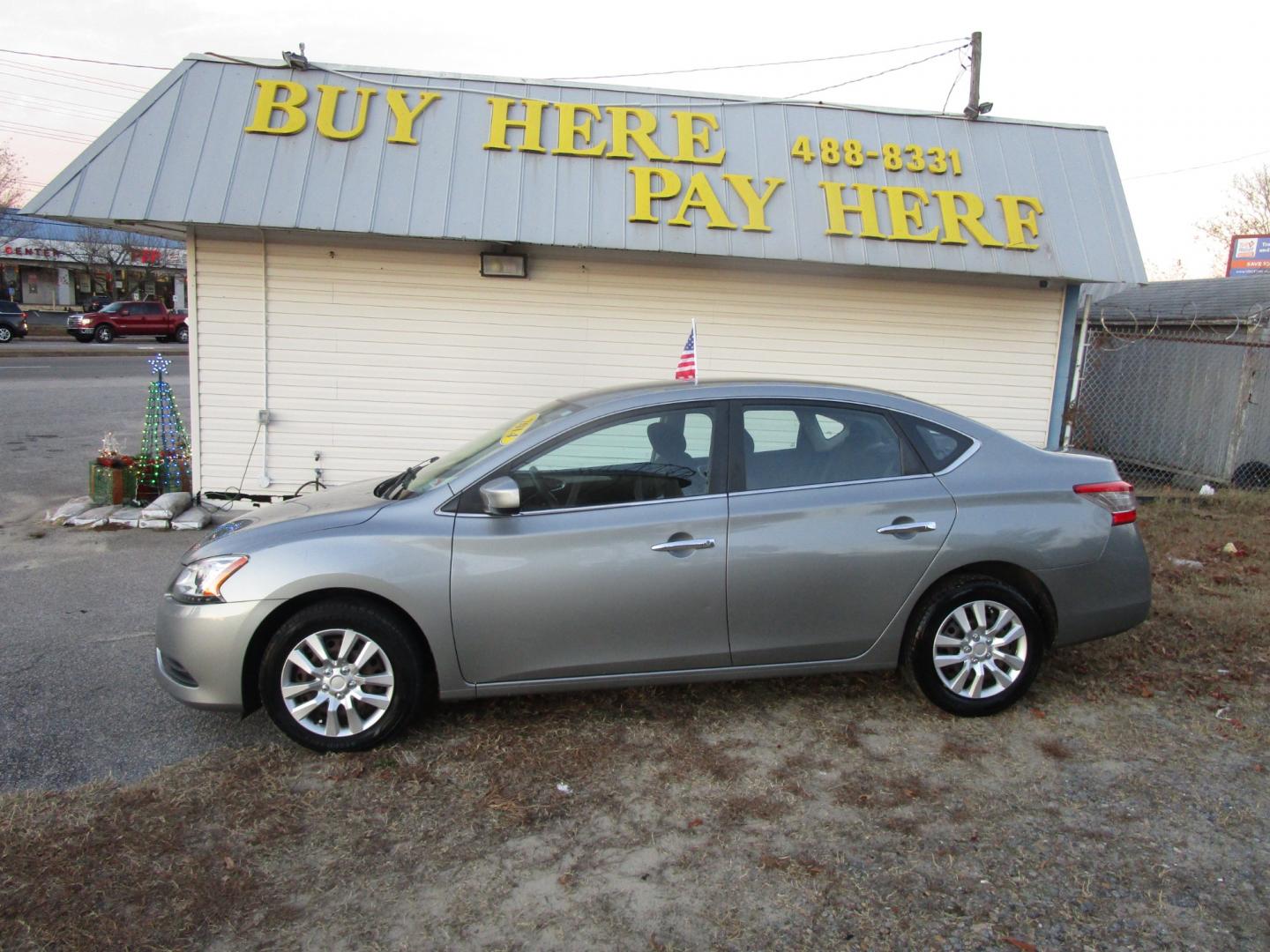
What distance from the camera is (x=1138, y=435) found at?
12688 millimetres

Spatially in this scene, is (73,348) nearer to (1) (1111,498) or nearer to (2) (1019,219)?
(2) (1019,219)

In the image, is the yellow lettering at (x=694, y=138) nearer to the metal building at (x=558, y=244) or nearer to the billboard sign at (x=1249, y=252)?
the metal building at (x=558, y=244)

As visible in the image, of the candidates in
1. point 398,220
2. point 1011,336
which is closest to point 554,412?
point 398,220

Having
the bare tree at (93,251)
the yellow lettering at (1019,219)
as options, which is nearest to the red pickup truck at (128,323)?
the bare tree at (93,251)

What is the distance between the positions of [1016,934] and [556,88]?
26.0 feet

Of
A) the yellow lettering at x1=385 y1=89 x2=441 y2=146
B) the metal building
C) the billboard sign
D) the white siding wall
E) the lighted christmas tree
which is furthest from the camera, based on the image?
the billboard sign

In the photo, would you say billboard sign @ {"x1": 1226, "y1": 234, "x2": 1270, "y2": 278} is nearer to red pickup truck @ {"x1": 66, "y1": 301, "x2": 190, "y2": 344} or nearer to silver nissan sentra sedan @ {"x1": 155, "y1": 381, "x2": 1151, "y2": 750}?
silver nissan sentra sedan @ {"x1": 155, "y1": 381, "x2": 1151, "y2": 750}

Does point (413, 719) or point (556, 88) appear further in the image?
point (556, 88)

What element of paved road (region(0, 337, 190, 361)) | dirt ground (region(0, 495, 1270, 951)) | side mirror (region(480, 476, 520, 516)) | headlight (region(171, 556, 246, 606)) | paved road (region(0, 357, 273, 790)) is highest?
side mirror (region(480, 476, 520, 516))

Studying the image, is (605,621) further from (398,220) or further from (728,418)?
(398,220)

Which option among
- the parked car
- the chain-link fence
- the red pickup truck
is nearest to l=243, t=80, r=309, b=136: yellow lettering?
the chain-link fence

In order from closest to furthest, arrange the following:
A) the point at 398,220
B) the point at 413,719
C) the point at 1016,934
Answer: the point at 1016,934, the point at 413,719, the point at 398,220

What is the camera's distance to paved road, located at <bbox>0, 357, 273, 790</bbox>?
4.05m

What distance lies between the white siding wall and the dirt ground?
4833mm
